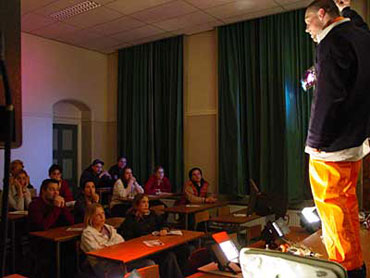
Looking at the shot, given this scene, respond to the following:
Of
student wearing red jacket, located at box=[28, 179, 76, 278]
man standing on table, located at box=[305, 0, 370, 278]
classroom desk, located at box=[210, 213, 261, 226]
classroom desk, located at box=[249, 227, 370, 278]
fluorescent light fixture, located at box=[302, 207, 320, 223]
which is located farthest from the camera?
classroom desk, located at box=[210, 213, 261, 226]

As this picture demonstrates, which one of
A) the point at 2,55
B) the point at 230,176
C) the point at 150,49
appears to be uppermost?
the point at 150,49

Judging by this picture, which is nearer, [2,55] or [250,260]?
[2,55]

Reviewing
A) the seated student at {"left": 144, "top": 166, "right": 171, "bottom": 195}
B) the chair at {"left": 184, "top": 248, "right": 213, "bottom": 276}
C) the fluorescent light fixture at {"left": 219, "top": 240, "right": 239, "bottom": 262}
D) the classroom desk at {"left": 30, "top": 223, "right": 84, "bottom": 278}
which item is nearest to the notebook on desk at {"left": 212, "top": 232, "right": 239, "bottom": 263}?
the fluorescent light fixture at {"left": 219, "top": 240, "right": 239, "bottom": 262}

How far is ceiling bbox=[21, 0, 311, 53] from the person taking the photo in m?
5.76

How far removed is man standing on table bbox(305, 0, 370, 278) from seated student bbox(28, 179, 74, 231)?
3.43 meters

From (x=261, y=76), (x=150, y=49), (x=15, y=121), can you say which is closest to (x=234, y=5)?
(x=261, y=76)

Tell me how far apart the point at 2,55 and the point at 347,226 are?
1389 millimetres

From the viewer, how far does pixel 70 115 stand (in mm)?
8250

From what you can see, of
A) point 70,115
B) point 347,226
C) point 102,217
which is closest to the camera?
point 347,226

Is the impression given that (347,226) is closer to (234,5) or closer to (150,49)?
(234,5)

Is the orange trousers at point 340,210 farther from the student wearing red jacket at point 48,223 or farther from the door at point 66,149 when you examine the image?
the door at point 66,149

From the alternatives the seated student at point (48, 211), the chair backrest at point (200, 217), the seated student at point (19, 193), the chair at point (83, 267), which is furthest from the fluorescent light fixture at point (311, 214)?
the seated student at point (19, 193)

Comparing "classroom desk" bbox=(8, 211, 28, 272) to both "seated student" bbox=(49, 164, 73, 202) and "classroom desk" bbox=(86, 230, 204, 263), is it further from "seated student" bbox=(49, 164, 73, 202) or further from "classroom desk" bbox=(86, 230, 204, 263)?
"classroom desk" bbox=(86, 230, 204, 263)

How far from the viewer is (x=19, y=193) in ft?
16.9
